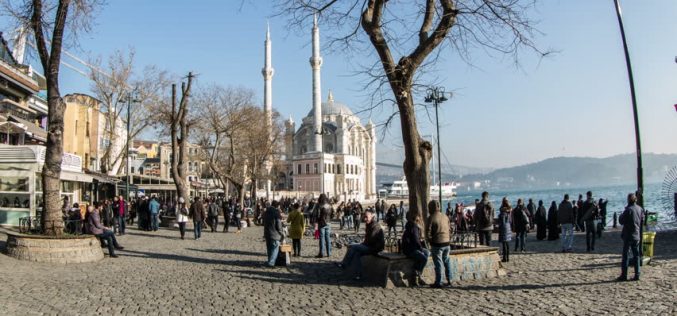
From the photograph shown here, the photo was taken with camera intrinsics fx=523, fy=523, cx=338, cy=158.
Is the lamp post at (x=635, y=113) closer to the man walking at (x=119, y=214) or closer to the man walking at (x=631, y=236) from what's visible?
the man walking at (x=631, y=236)

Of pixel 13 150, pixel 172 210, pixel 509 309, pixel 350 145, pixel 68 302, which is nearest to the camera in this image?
pixel 509 309

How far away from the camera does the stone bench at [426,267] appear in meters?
8.29

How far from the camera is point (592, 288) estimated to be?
7906mm

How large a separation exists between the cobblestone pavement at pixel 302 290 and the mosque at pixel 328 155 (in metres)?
73.8

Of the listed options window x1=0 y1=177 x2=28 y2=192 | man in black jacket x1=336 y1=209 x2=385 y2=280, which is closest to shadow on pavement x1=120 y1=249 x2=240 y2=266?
man in black jacket x1=336 y1=209 x2=385 y2=280

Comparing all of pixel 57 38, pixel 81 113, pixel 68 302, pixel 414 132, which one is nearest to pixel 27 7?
pixel 57 38

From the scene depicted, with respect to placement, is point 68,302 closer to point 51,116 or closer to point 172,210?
point 51,116

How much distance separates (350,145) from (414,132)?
312 feet

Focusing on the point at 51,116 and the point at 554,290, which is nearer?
the point at 554,290

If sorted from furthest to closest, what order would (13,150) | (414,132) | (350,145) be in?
1. (350,145)
2. (13,150)
3. (414,132)

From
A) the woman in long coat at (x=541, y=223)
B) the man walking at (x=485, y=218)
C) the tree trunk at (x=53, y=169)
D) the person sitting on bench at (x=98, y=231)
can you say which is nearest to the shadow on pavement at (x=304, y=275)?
the person sitting on bench at (x=98, y=231)

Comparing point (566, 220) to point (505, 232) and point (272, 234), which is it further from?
point (272, 234)

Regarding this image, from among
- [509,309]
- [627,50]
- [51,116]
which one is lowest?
[509,309]

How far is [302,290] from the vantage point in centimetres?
812
